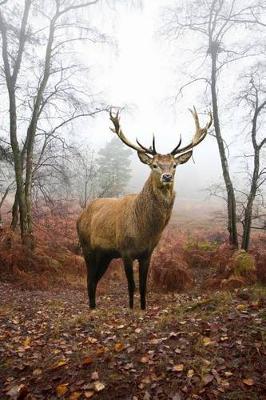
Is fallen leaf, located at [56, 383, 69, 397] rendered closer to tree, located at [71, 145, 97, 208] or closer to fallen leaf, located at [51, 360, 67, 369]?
fallen leaf, located at [51, 360, 67, 369]

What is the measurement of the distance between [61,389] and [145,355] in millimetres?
1133

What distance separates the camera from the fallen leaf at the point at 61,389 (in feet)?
14.3

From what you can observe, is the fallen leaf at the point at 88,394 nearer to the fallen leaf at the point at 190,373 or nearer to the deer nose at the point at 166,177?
the fallen leaf at the point at 190,373

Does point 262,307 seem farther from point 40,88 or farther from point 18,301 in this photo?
point 40,88

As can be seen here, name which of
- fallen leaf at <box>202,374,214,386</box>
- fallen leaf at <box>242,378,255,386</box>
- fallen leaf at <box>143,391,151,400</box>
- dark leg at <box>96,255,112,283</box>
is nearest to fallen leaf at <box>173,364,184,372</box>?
fallen leaf at <box>202,374,214,386</box>

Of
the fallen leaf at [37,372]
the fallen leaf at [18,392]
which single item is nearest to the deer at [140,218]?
the fallen leaf at [37,372]

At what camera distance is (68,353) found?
5.36m

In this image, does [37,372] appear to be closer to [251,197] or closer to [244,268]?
[244,268]

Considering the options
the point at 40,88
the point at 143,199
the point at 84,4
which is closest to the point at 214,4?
the point at 84,4

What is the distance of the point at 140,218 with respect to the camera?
740 centimetres

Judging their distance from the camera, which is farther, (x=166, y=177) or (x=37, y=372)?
(x=166, y=177)

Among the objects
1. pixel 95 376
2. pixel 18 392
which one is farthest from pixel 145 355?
pixel 18 392

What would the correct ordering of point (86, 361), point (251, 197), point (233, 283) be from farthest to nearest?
point (251, 197)
point (233, 283)
point (86, 361)

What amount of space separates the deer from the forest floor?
1.22 meters
